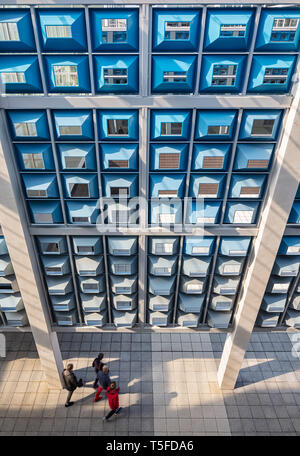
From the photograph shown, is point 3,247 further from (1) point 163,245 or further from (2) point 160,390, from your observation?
(2) point 160,390

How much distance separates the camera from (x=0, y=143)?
17.8ft

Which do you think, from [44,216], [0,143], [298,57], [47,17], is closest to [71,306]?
[44,216]

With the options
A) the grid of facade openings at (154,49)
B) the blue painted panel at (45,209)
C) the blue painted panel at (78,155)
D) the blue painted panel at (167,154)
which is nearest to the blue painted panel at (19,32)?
the grid of facade openings at (154,49)

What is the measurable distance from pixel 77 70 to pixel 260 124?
3.37m

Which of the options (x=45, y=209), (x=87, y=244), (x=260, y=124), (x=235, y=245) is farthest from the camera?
A: (x=235, y=245)

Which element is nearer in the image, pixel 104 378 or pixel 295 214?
pixel 295 214

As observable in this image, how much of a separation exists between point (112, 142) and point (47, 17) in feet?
7.01

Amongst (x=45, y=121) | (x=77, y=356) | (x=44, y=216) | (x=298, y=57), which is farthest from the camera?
(x=77, y=356)

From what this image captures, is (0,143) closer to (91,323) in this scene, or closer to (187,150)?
(187,150)

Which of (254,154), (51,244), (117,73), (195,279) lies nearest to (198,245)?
(195,279)

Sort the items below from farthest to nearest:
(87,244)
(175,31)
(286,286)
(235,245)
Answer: (286,286)
(235,245)
(87,244)
(175,31)

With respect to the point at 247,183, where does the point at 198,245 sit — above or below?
below

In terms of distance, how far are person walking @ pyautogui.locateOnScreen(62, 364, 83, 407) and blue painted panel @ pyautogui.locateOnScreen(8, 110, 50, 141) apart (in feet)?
19.4

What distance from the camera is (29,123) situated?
5531 mm
